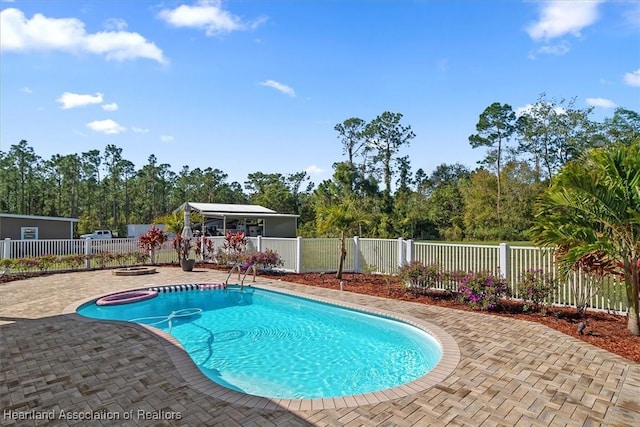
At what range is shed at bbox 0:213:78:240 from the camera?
1850cm

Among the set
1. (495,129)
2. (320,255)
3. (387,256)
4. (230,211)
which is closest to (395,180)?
(495,129)

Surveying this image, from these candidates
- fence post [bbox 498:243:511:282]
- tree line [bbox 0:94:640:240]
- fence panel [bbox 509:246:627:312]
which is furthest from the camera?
tree line [bbox 0:94:640:240]

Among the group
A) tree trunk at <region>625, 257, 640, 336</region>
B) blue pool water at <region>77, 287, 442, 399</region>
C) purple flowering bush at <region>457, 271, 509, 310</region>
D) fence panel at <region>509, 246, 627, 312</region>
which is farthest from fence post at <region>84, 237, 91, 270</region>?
tree trunk at <region>625, 257, 640, 336</region>

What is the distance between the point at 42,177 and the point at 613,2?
175 feet

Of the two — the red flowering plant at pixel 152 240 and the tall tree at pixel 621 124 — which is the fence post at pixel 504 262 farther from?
the tall tree at pixel 621 124

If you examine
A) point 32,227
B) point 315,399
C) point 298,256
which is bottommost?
point 315,399

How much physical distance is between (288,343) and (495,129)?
3095cm

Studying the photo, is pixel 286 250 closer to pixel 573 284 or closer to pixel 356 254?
pixel 356 254

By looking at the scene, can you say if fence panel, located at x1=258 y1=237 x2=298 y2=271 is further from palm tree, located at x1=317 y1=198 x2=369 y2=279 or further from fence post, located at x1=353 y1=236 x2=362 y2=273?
fence post, located at x1=353 y1=236 x2=362 y2=273

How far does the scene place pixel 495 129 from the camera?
31.1 metres

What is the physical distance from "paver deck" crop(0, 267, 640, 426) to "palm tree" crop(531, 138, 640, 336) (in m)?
1.41

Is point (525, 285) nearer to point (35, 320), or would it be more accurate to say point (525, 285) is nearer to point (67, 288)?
point (35, 320)

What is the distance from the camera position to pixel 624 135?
97.6 ft

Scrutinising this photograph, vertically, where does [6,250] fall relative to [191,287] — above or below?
above
